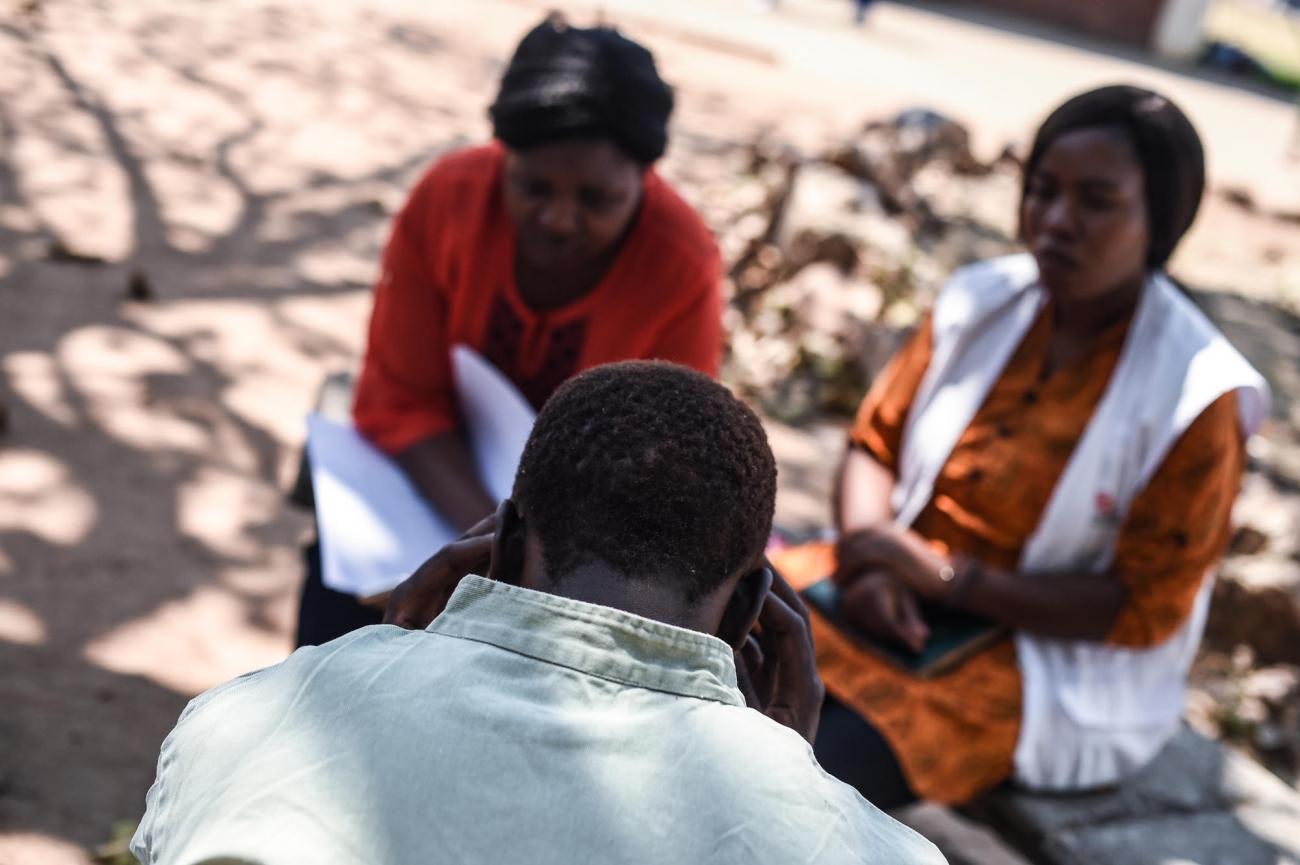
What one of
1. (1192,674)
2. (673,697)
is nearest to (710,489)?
(673,697)

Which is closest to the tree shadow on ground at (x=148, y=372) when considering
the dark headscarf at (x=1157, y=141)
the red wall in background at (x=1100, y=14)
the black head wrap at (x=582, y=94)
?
the black head wrap at (x=582, y=94)

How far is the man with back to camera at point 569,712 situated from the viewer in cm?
110

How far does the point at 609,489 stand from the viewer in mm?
1319

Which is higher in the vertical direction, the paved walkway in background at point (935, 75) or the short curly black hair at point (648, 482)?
the short curly black hair at point (648, 482)

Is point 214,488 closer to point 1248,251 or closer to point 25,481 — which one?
point 25,481

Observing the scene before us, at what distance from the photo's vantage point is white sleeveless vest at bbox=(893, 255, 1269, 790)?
2381 millimetres

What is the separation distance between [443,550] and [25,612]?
1912 millimetres

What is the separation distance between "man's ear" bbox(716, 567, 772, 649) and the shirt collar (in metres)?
0.21

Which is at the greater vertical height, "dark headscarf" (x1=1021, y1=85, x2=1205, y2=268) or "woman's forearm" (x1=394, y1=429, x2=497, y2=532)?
"dark headscarf" (x1=1021, y1=85, x2=1205, y2=268)

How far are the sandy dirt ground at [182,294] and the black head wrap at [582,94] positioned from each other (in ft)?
5.03

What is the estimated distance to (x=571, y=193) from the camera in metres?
2.35

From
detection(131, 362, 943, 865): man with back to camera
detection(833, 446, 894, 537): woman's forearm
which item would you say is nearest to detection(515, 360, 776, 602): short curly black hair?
detection(131, 362, 943, 865): man with back to camera

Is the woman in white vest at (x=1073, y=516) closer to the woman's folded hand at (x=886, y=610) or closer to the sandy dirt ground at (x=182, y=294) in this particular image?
the woman's folded hand at (x=886, y=610)

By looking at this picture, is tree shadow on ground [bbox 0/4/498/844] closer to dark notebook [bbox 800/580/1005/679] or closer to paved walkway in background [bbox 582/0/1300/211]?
dark notebook [bbox 800/580/1005/679]
